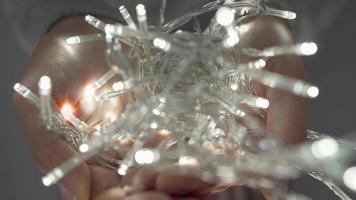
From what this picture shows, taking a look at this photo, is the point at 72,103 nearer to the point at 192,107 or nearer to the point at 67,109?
the point at 67,109

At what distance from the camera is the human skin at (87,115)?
359 mm

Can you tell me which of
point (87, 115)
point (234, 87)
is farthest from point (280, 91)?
point (87, 115)

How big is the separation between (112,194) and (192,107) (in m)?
0.07

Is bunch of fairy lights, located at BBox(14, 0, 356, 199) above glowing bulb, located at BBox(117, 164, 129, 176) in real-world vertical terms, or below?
above

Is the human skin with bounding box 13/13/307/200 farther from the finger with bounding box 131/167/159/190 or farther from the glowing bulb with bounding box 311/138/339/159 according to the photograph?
the glowing bulb with bounding box 311/138/339/159

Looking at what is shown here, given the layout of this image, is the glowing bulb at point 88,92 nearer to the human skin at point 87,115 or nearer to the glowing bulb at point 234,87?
the human skin at point 87,115

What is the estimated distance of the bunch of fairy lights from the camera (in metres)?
0.30

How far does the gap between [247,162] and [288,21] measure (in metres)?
0.22

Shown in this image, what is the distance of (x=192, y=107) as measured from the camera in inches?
13.7

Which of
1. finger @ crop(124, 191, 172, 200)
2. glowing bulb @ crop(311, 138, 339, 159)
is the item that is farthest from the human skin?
glowing bulb @ crop(311, 138, 339, 159)

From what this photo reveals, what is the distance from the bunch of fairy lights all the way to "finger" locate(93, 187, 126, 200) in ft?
0.04

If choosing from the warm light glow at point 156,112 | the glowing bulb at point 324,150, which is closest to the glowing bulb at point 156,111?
the warm light glow at point 156,112

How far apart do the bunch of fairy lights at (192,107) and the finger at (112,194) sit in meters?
0.01

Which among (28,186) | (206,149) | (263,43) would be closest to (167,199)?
(206,149)
